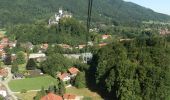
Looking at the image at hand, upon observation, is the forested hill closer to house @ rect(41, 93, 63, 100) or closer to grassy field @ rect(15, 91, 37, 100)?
grassy field @ rect(15, 91, 37, 100)

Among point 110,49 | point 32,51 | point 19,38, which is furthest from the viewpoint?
point 19,38

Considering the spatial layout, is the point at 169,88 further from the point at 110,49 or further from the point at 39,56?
the point at 39,56

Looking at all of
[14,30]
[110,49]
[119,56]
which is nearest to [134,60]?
[119,56]

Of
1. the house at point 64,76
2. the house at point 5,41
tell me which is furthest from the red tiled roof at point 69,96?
the house at point 5,41

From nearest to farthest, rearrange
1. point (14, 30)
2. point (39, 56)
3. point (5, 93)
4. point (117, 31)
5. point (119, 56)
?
1. point (5, 93)
2. point (119, 56)
3. point (39, 56)
4. point (14, 30)
5. point (117, 31)

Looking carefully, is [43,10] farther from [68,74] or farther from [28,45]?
[68,74]

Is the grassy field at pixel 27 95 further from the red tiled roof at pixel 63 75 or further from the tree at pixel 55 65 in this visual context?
the tree at pixel 55 65
